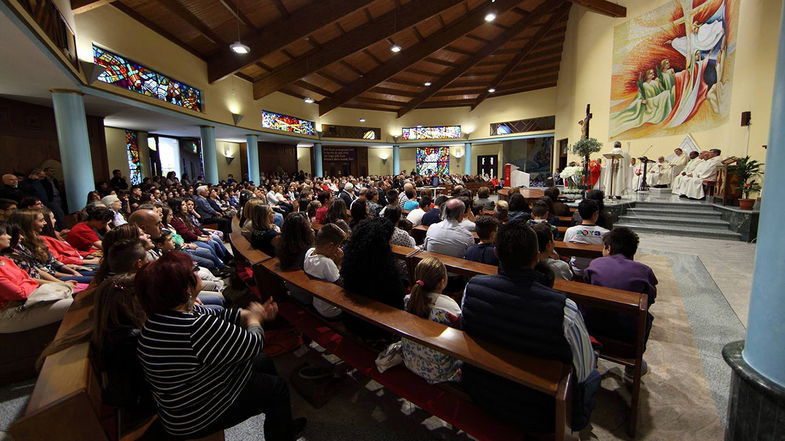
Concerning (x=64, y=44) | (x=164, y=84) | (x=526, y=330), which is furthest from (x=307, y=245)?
(x=164, y=84)

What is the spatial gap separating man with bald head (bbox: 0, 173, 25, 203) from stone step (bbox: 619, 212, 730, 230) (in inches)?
396

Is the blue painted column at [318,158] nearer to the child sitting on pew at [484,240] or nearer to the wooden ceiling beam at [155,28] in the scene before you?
the wooden ceiling beam at [155,28]

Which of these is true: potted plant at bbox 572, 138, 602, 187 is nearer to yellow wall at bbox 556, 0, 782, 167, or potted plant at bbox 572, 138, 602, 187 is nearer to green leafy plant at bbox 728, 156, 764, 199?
yellow wall at bbox 556, 0, 782, 167

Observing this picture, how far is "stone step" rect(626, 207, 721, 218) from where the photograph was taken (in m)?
5.96

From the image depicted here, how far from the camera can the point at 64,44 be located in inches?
175

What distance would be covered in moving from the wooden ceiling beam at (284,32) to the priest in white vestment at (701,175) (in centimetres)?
792

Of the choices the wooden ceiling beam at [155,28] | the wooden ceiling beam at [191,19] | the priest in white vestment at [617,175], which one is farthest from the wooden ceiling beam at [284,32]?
the priest in white vestment at [617,175]

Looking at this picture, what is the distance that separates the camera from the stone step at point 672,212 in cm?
596

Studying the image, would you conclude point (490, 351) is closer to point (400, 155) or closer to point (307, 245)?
point (307, 245)

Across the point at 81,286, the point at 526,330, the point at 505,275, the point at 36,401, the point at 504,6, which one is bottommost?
the point at 81,286

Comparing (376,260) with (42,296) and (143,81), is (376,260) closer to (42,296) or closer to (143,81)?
(42,296)

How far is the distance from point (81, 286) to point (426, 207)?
12.4 feet

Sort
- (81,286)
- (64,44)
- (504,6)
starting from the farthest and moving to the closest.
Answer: (504,6)
(64,44)
(81,286)

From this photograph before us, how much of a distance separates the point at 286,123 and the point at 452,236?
12.2 m
